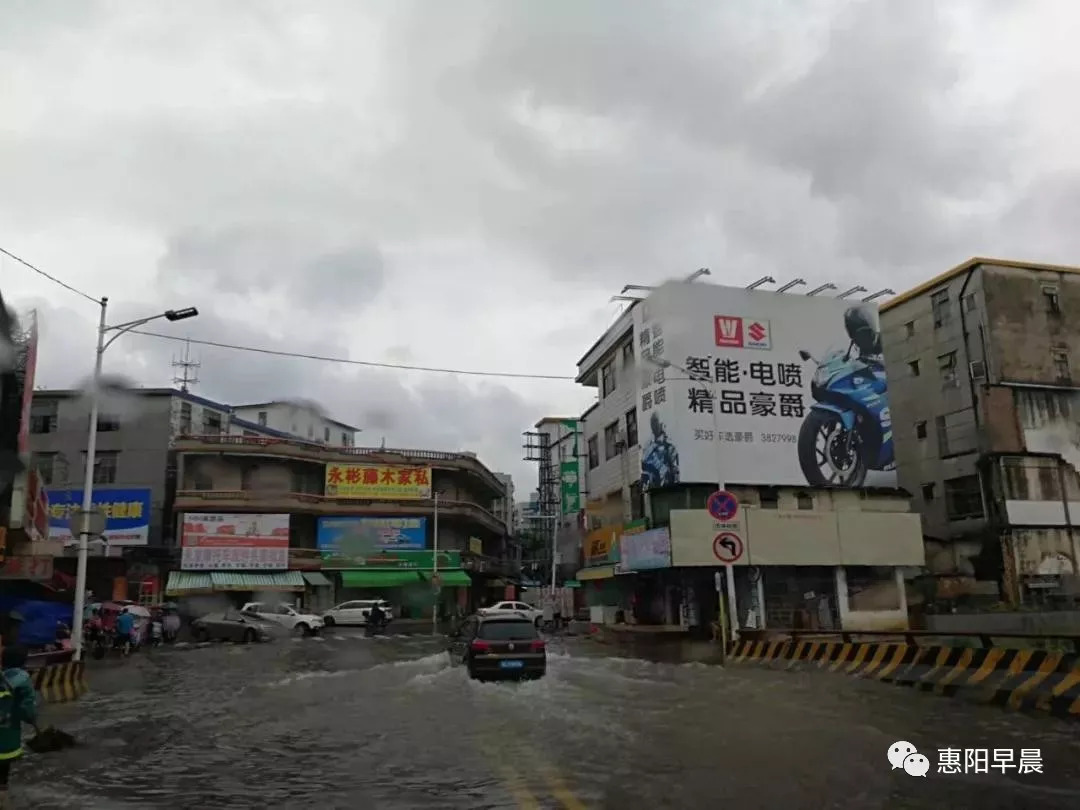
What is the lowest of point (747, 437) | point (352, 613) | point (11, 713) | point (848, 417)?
point (352, 613)

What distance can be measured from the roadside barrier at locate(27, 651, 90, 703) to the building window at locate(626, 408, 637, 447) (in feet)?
88.3

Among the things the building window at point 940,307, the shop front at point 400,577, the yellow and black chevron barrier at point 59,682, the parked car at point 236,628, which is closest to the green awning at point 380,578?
the shop front at point 400,577

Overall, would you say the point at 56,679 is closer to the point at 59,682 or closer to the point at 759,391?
the point at 59,682

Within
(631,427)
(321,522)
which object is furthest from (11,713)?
(321,522)

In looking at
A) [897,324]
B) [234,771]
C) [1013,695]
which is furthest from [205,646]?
[897,324]

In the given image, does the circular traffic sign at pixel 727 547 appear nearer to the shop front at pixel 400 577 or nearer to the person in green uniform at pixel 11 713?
the person in green uniform at pixel 11 713

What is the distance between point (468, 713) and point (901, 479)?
37.0m

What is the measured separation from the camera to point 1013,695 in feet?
41.2

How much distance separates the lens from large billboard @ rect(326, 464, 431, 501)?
52469mm

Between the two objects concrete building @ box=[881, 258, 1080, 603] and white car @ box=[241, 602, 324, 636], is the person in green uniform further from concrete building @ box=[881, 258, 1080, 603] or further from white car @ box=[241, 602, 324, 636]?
concrete building @ box=[881, 258, 1080, 603]

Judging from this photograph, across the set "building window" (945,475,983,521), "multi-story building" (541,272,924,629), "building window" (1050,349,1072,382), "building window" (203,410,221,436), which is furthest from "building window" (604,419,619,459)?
"building window" (203,410,221,436)

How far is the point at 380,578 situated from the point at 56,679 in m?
35.2

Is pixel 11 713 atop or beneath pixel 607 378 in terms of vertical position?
beneath

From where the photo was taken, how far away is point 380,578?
51.1 m
